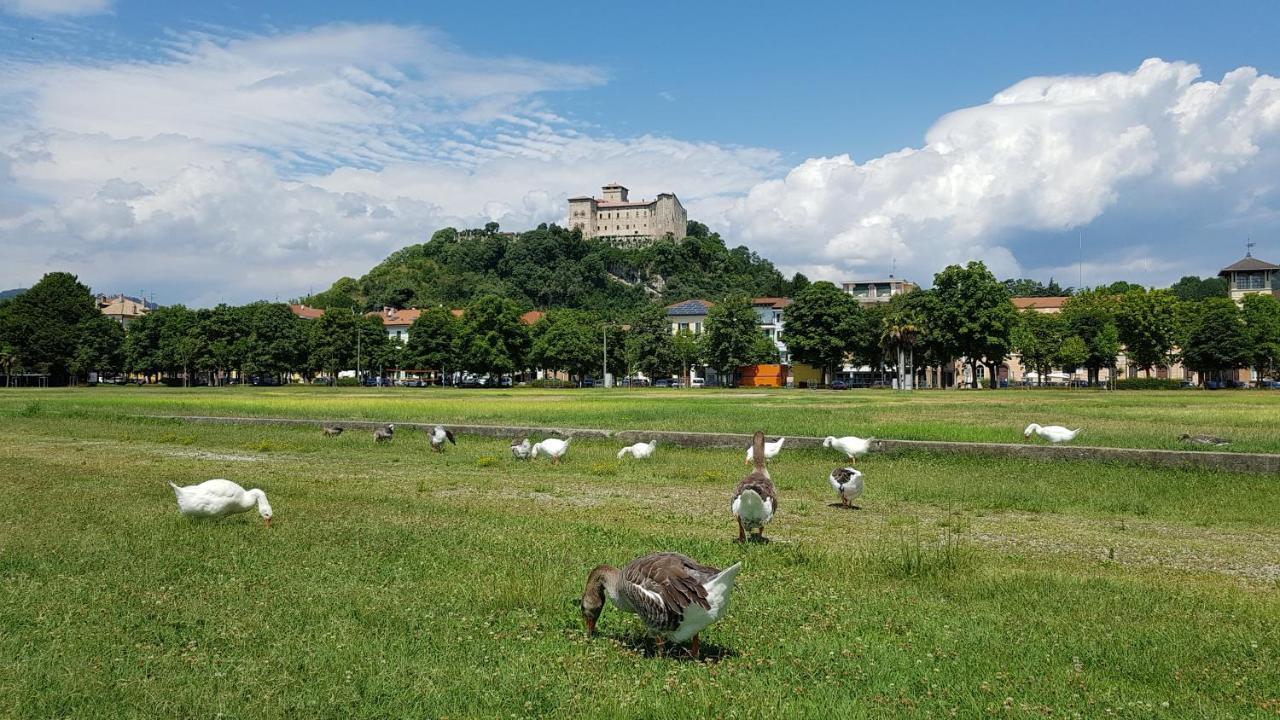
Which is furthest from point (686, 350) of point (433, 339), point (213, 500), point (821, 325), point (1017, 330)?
point (213, 500)

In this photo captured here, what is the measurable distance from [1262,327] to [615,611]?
113 meters

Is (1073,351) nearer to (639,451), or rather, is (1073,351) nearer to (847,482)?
(639,451)

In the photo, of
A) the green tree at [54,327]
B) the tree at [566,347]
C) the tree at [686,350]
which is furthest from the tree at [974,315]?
the green tree at [54,327]

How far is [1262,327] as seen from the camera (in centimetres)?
9856

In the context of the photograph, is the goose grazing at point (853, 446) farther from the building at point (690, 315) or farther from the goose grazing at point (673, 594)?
the building at point (690, 315)

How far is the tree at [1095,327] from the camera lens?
323ft

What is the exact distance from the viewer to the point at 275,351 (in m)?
118

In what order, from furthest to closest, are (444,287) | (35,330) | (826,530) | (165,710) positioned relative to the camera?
(444,287) < (35,330) < (826,530) < (165,710)

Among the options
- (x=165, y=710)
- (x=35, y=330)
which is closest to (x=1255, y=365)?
(x=165, y=710)

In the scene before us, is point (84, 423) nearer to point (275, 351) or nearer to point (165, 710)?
point (165, 710)

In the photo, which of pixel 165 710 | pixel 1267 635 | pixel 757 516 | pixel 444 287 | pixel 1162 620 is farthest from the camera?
pixel 444 287

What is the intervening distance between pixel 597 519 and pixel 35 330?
125 meters

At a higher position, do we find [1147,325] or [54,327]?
[54,327]

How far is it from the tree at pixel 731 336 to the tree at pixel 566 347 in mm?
17124
